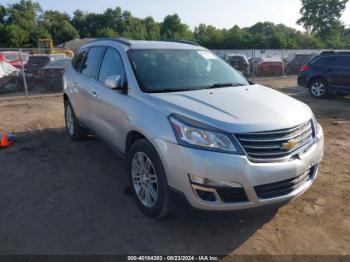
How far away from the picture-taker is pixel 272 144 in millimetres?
3072

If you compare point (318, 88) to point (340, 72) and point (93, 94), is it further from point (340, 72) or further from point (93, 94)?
point (93, 94)

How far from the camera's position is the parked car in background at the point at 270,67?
20.8 meters

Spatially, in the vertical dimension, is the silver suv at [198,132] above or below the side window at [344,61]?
below

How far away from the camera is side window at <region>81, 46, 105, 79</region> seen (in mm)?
5102

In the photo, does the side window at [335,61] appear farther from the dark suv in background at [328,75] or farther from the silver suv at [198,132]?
the silver suv at [198,132]

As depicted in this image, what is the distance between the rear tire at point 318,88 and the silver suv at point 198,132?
28.4 feet

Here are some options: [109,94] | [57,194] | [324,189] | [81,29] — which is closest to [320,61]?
[324,189]

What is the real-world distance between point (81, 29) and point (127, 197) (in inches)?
3431

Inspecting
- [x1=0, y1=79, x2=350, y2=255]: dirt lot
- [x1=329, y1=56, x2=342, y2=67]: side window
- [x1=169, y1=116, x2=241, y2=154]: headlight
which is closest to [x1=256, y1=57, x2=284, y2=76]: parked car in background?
[x1=329, y1=56, x2=342, y2=67]: side window

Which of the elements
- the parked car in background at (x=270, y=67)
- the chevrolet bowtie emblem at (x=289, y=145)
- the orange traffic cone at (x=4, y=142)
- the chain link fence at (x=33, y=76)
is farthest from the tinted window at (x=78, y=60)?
the parked car in background at (x=270, y=67)

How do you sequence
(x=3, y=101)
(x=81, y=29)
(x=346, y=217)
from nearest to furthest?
1. (x=346, y=217)
2. (x=3, y=101)
3. (x=81, y=29)

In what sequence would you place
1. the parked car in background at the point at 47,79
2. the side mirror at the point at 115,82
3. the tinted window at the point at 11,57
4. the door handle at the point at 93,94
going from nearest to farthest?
the side mirror at the point at 115,82
the door handle at the point at 93,94
the parked car in background at the point at 47,79
the tinted window at the point at 11,57

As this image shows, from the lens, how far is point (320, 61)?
12312 mm

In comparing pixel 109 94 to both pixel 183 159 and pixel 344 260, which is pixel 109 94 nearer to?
pixel 183 159
